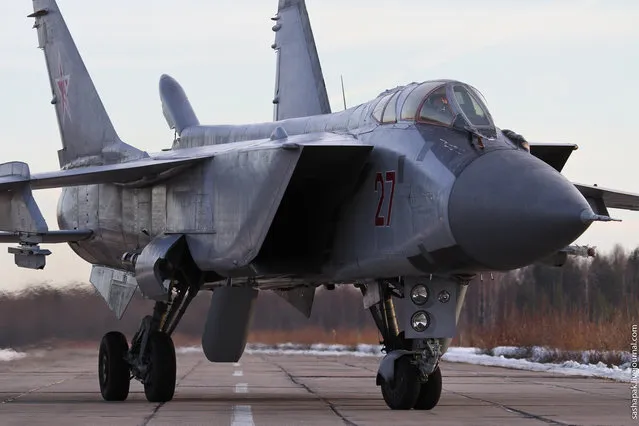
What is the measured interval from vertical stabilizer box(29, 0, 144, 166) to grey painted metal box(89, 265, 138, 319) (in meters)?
1.55

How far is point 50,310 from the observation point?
75.7 feet

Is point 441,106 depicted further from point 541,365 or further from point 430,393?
point 541,365

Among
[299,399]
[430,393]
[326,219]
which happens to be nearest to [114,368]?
[299,399]

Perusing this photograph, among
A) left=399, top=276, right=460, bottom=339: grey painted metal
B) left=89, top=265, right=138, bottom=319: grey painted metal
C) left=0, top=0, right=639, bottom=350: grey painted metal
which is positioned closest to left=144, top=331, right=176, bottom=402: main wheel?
left=0, top=0, right=639, bottom=350: grey painted metal

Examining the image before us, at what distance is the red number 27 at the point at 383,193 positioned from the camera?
40.4 feet

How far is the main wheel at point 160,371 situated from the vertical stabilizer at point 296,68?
484 cm

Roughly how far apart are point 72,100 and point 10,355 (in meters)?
7.72

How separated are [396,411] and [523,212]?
8.37 ft

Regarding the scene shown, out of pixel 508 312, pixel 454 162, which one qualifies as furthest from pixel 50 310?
pixel 454 162

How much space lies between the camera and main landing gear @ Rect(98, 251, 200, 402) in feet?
46.3

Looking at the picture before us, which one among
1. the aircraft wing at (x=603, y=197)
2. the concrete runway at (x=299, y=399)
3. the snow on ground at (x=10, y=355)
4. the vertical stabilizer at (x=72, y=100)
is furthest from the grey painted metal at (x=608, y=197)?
the snow on ground at (x=10, y=355)

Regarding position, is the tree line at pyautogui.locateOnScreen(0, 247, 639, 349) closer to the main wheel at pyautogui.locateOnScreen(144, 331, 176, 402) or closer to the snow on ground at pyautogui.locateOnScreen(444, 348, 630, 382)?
the snow on ground at pyautogui.locateOnScreen(444, 348, 630, 382)

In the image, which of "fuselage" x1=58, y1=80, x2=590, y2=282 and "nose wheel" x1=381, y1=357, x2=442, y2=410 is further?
"nose wheel" x1=381, y1=357, x2=442, y2=410

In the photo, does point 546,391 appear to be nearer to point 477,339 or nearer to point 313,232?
point 313,232
